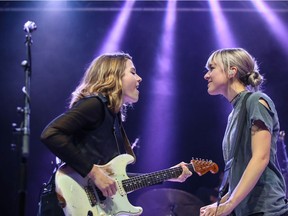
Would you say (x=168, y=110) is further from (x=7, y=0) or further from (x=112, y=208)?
(x=112, y=208)

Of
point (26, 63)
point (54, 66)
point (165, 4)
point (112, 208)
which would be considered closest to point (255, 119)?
point (112, 208)

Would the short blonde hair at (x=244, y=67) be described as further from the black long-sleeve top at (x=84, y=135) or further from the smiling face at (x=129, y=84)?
the black long-sleeve top at (x=84, y=135)

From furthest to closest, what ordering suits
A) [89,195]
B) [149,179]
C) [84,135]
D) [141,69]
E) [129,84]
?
1. [141,69]
2. [129,84]
3. [149,179]
4. [84,135]
5. [89,195]

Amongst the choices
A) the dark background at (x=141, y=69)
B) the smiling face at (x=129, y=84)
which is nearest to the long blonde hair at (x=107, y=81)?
the smiling face at (x=129, y=84)

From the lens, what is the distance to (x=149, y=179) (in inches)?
137

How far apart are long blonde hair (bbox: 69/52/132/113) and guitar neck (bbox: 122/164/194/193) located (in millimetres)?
555

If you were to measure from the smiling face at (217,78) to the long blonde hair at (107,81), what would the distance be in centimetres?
73

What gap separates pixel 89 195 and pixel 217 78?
48.9 inches

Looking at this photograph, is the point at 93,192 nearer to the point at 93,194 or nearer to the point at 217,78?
the point at 93,194

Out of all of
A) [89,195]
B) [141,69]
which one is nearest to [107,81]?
[89,195]

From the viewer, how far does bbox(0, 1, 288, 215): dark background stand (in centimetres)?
770

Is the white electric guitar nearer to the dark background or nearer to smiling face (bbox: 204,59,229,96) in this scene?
smiling face (bbox: 204,59,229,96)

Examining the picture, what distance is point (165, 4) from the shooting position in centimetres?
759

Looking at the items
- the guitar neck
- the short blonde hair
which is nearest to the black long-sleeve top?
the guitar neck
